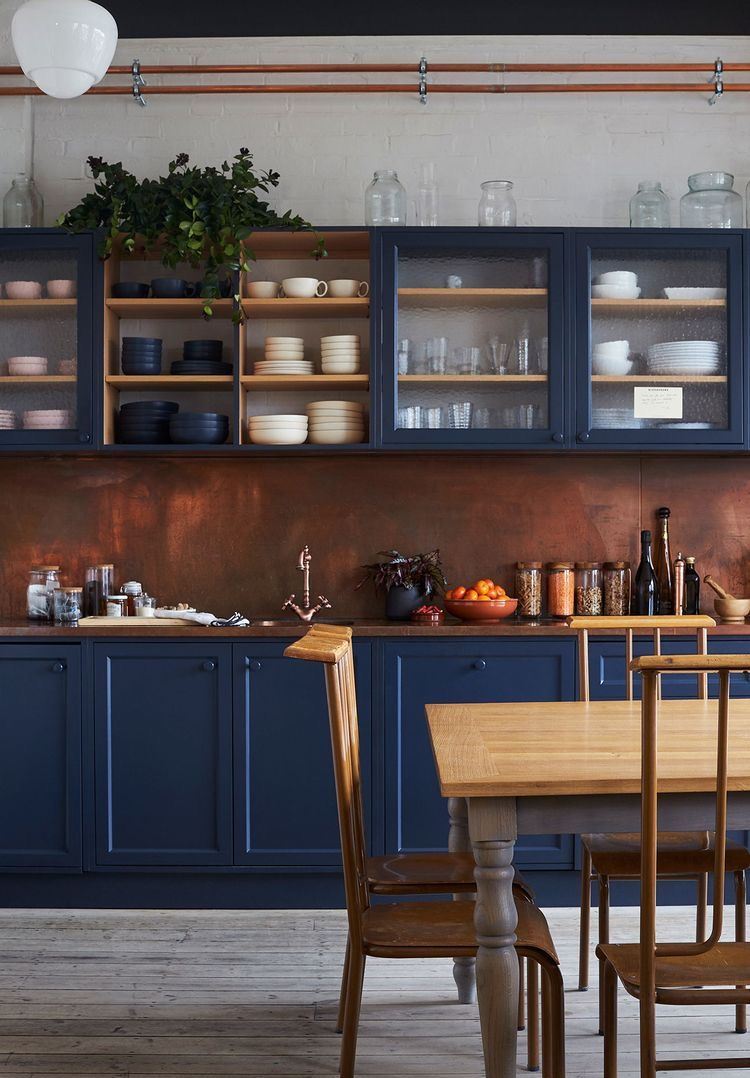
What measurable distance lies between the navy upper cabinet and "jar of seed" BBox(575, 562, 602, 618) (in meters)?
1.82

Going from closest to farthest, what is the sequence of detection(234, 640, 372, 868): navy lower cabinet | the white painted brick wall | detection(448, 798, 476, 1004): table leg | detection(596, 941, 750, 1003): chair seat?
detection(596, 941, 750, 1003): chair seat
detection(448, 798, 476, 1004): table leg
detection(234, 640, 372, 868): navy lower cabinet
the white painted brick wall

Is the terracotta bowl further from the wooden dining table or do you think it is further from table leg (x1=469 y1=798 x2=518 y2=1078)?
table leg (x1=469 y1=798 x2=518 y2=1078)

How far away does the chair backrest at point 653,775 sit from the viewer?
1597 mm

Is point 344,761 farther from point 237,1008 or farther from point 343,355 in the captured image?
point 343,355

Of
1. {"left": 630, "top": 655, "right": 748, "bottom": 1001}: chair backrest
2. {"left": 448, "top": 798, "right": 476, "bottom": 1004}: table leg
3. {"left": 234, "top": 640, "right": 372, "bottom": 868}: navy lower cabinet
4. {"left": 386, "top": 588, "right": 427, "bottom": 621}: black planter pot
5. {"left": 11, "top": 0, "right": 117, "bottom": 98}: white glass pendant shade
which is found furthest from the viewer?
{"left": 386, "top": 588, "right": 427, "bottom": 621}: black planter pot

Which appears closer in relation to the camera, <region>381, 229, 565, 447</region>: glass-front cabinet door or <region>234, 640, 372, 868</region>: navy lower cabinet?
<region>234, 640, 372, 868</region>: navy lower cabinet

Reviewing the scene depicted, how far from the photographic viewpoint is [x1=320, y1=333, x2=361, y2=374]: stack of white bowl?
12.3ft

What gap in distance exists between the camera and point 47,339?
3.71 meters

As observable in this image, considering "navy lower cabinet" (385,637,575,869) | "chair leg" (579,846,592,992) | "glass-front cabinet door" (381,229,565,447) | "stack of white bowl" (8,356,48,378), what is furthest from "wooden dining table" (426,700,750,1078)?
"stack of white bowl" (8,356,48,378)

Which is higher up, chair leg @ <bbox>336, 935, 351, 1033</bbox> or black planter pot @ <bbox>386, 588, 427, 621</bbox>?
black planter pot @ <bbox>386, 588, 427, 621</bbox>

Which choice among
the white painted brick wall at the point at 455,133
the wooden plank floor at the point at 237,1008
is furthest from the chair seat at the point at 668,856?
the white painted brick wall at the point at 455,133

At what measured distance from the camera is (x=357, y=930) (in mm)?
2059

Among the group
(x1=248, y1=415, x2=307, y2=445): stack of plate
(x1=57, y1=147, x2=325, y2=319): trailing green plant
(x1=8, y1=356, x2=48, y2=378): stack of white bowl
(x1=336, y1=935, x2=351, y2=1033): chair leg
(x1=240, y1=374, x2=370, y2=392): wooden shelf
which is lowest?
(x1=336, y1=935, x2=351, y2=1033): chair leg

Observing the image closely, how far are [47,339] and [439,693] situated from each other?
1855 millimetres
